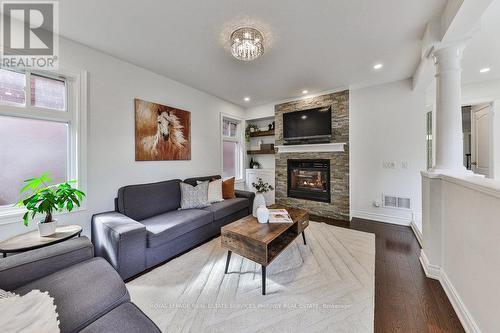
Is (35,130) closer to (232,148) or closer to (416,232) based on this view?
(232,148)

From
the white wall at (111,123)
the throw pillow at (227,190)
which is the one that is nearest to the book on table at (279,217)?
the throw pillow at (227,190)

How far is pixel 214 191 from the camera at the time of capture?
331cm

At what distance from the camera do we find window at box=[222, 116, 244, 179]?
4.68m

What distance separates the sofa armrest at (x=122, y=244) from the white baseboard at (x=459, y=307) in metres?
2.74

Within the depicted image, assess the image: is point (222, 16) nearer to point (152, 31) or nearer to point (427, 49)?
point (152, 31)

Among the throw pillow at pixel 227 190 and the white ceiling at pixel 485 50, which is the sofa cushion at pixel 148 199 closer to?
the throw pillow at pixel 227 190

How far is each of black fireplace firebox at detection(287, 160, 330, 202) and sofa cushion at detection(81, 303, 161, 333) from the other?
3639mm

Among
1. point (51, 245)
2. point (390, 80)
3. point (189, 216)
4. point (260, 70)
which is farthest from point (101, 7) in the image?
point (390, 80)

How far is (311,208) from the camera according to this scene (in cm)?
409

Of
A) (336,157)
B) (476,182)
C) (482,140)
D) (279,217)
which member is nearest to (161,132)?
(279,217)

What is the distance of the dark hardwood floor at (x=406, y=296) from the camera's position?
1.40 m

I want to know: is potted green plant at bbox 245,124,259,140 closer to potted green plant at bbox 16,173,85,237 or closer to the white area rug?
the white area rug

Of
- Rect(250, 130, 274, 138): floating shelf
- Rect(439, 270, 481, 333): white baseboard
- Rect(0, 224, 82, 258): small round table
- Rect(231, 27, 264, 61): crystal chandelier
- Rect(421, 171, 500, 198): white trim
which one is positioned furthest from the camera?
Rect(250, 130, 274, 138): floating shelf

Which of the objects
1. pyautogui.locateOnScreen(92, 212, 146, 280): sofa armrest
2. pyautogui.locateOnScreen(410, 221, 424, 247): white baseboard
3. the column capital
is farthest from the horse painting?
pyautogui.locateOnScreen(410, 221, 424, 247): white baseboard
